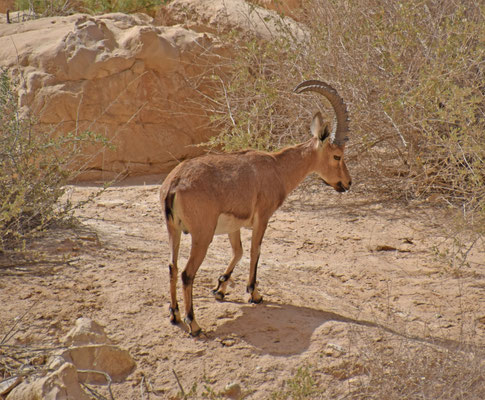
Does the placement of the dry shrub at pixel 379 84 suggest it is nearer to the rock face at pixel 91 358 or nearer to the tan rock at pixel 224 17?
the tan rock at pixel 224 17

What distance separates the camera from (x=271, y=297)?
6.18 m

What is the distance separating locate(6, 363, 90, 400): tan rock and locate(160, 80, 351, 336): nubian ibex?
1.21 metres

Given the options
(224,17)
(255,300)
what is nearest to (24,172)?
(255,300)

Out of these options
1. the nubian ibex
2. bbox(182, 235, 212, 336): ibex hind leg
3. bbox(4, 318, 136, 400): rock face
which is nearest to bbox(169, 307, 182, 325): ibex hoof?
the nubian ibex

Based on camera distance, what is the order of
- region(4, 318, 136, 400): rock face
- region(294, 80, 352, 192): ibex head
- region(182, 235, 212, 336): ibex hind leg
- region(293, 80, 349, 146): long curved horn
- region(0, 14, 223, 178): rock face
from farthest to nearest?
1. region(0, 14, 223, 178): rock face
2. region(294, 80, 352, 192): ibex head
3. region(293, 80, 349, 146): long curved horn
4. region(182, 235, 212, 336): ibex hind leg
5. region(4, 318, 136, 400): rock face

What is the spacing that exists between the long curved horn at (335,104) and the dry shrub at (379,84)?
4.08 ft

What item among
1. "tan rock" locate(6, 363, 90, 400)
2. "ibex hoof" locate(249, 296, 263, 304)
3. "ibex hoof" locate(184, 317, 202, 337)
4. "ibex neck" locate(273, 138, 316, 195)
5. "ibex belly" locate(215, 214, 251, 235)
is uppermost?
"ibex neck" locate(273, 138, 316, 195)

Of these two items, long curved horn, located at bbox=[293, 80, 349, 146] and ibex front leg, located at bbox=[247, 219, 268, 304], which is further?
long curved horn, located at bbox=[293, 80, 349, 146]

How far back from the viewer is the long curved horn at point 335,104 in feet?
21.1

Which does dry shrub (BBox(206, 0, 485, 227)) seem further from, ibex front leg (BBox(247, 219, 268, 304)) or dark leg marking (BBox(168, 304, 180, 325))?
dark leg marking (BBox(168, 304, 180, 325))

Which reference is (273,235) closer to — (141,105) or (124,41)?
(141,105)

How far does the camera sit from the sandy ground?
5051 mm

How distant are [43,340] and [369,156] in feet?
18.7

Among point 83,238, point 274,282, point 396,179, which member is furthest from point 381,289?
point 83,238
